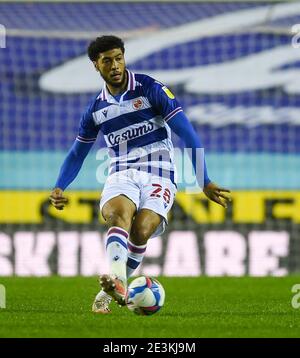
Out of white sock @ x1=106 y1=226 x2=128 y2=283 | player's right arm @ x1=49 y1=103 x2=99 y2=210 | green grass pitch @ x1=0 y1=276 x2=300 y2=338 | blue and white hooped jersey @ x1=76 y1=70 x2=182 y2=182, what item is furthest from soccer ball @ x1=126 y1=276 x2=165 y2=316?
player's right arm @ x1=49 y1=103 x2=99 y2=210

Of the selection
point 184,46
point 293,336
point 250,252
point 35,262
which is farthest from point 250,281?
point 184,46

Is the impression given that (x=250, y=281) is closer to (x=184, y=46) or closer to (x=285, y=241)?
(x=285, y=241)

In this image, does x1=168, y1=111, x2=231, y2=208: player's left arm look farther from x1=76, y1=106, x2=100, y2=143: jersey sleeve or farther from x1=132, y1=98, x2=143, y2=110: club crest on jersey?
x1=76, y1=106, x2=100, y2=143: jersey sleeve

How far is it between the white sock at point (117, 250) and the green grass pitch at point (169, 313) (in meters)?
0.33

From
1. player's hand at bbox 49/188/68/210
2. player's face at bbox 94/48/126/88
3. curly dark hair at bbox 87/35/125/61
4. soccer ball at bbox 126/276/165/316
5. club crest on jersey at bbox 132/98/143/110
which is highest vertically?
curly dark hair at bbox 87/35/125/61

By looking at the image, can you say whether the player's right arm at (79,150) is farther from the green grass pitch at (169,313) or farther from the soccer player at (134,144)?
the green grass pitch at (169,313)

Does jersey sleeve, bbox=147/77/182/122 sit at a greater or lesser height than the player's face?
lesser

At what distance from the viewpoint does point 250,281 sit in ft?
36.5

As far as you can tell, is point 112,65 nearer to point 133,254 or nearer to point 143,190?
point 143,190

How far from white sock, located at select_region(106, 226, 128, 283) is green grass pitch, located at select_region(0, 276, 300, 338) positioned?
1.09 feet

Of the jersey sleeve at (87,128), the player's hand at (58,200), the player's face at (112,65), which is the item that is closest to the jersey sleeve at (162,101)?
the player's face at (112,65)

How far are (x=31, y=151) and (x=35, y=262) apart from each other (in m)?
2.58

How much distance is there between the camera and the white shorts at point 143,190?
7.25 metres

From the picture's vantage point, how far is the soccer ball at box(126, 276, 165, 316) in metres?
6.85
